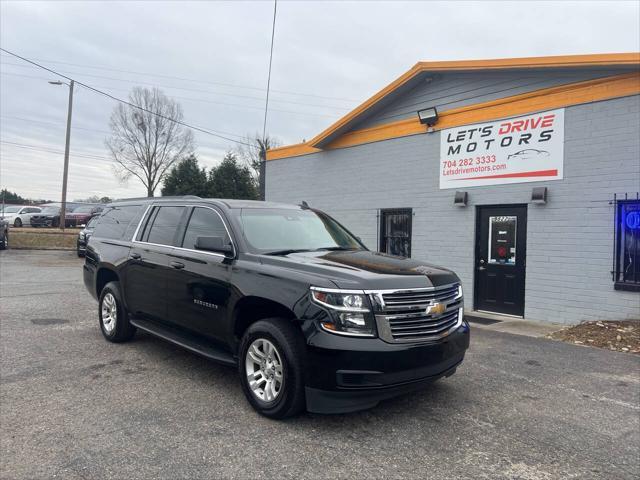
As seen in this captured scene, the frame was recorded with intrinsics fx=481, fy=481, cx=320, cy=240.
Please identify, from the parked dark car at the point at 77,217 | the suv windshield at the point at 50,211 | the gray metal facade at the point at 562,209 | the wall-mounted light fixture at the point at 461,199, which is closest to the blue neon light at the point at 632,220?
the gray metal facade at the point at 562,209

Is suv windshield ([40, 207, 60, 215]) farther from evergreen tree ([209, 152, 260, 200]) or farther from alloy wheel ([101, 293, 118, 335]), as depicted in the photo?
alloy wheel ([101, 293, 118, 335])

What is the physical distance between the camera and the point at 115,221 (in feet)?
21.7

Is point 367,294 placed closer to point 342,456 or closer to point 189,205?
point 342,456

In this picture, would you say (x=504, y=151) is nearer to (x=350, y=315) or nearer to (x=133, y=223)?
(x=133, y=223)

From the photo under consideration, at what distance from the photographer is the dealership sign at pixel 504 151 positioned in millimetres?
8797

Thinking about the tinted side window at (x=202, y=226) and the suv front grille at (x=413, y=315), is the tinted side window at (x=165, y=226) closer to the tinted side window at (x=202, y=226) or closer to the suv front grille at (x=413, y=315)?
the tinted side window at (x=202, y=226)

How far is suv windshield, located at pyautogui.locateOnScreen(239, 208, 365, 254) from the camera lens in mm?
4609

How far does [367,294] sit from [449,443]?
4.15 feet

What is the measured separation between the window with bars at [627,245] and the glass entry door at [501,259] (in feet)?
5.14

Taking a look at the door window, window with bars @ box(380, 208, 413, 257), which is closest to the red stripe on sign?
the door window

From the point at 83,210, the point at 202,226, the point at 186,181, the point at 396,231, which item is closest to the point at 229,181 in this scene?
the point at 186,181

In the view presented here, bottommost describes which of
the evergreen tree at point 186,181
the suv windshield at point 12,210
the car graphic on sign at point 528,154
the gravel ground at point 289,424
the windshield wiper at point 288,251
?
the gravel ground at point 289,424

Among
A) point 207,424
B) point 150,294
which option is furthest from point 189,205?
point 207,424

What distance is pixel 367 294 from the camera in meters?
3.57
